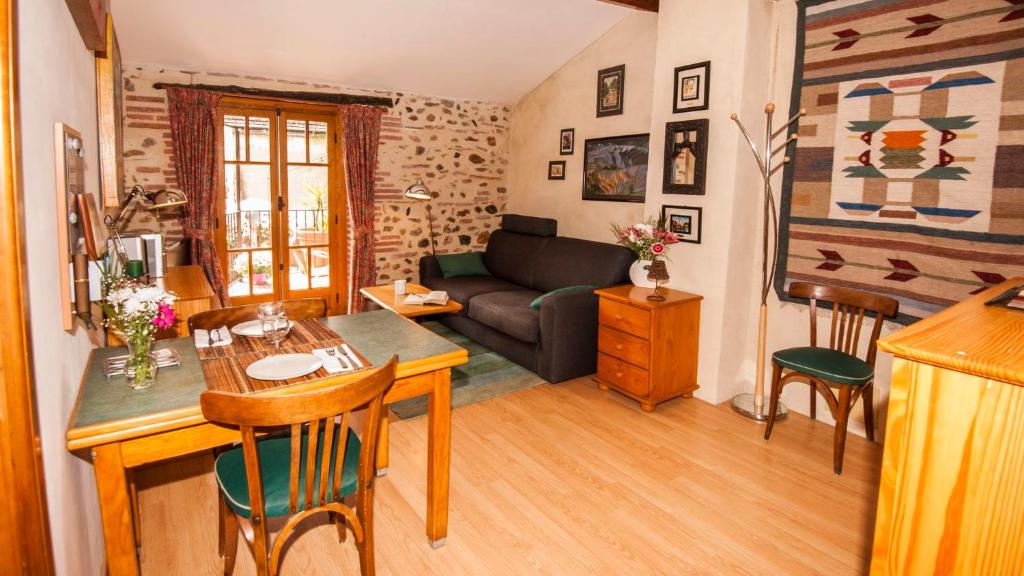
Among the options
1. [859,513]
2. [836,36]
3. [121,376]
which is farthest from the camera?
[836,36]

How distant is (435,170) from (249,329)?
4320 mm

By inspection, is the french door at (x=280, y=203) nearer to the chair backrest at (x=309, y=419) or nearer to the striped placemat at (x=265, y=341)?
the striped placemat at (x=265, y=341)

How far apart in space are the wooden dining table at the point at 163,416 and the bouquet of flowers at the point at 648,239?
2071mm

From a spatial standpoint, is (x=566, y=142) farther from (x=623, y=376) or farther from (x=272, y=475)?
(x=272, y=475)

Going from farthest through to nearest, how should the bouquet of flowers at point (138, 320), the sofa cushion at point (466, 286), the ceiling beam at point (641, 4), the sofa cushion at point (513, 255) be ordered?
the sofa cushion at point (513, 255) < the sofa cushion at point (466, 286) < the ceiling beam at point (641, 4) < the bouquet of flowers at point (138, 320)

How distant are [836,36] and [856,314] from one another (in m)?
1.68

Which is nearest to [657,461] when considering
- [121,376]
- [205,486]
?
[205,486]

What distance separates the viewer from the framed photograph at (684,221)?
394 centimetres

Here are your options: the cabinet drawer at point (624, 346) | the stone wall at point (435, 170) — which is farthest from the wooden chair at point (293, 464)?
the stone wall at point (435, 170)

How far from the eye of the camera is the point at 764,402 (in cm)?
389

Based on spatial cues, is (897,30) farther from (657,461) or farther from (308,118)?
(308,118)

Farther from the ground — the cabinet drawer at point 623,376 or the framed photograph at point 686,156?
the framed photograph at point 686,156

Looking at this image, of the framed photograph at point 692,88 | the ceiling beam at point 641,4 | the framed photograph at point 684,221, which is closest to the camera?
the framed photograph at point 692,88

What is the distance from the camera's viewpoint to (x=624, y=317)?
3859mm
